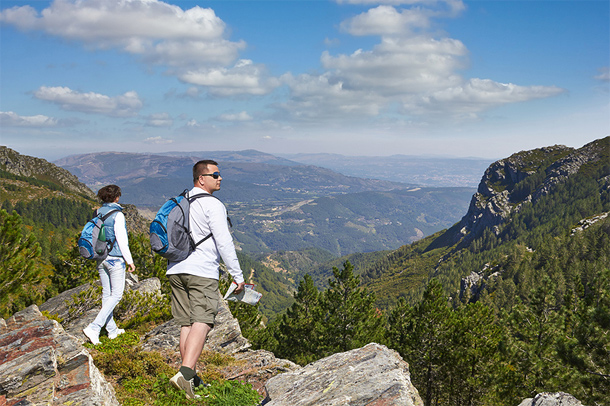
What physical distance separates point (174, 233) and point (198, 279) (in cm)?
91

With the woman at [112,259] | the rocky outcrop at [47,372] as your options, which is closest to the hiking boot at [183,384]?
the rocky outcrop at [47,372]

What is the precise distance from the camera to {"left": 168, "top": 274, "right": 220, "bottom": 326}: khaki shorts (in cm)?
597

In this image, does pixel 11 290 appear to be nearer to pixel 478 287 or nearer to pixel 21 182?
pixel 478 287

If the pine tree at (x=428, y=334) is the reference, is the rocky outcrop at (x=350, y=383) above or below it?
above

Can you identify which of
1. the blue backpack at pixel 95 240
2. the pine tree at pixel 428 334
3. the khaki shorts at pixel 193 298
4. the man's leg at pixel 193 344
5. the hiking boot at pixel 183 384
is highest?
the blue backpack at pixel 95 240

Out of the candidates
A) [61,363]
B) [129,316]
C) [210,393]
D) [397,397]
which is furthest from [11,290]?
[397,397]

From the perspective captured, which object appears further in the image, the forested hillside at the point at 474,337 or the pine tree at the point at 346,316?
the pine tree at the point at 346,316

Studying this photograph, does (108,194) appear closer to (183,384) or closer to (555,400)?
(183,384)

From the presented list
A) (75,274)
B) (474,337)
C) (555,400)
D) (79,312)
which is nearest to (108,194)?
(79,312)

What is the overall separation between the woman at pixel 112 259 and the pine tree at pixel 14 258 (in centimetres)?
632

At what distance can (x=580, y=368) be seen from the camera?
46.5 feet

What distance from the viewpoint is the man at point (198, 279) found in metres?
5.89

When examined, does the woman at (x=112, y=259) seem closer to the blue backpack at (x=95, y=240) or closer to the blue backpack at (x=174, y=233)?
the blue backpack at (x=95, y=240)

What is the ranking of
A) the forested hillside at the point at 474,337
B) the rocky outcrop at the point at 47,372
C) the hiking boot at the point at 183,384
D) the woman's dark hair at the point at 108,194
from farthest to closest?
the forested hillside at the point at 474,337
the woman's dark hair at the point at 108,194
the hiking boot at the point at 183,384
the rocky outcrop at the point at 47,372
